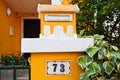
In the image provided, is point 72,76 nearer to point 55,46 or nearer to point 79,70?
point 79,70

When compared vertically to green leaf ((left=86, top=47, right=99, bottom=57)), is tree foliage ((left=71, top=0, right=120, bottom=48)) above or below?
above

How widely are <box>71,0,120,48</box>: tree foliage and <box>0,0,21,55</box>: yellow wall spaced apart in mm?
4358

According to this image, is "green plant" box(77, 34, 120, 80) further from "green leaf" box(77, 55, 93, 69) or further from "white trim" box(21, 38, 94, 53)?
"white trim" box(21, 38, 94, 53)

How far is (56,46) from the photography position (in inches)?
162

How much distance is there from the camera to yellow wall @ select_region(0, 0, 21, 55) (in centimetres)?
1123

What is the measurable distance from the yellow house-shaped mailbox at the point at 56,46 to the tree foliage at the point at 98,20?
9.61 ft

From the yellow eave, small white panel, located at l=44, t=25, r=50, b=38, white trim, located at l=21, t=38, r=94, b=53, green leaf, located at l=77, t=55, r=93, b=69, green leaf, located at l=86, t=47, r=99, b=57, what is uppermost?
the yellow eave

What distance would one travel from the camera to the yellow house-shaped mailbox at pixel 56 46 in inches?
161

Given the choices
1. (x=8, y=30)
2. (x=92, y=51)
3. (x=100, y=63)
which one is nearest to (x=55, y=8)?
(x=92, y=51)

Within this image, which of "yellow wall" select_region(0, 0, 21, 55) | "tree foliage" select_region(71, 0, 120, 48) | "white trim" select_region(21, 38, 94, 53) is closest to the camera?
"white trim" select_region(21, 38, 94, 53)

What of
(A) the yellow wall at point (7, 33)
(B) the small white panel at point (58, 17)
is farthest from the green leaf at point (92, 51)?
(A) the yellow wall at point (7, 33)

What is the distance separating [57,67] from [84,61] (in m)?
0.36

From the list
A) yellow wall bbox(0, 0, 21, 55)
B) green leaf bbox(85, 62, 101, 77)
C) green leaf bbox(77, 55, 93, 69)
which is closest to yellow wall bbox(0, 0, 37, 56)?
yellow wall bbox(0, 0, 21, 55)

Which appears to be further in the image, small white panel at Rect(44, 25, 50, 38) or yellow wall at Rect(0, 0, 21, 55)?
yellow wall at Rect(0, 0, 21, 55)
